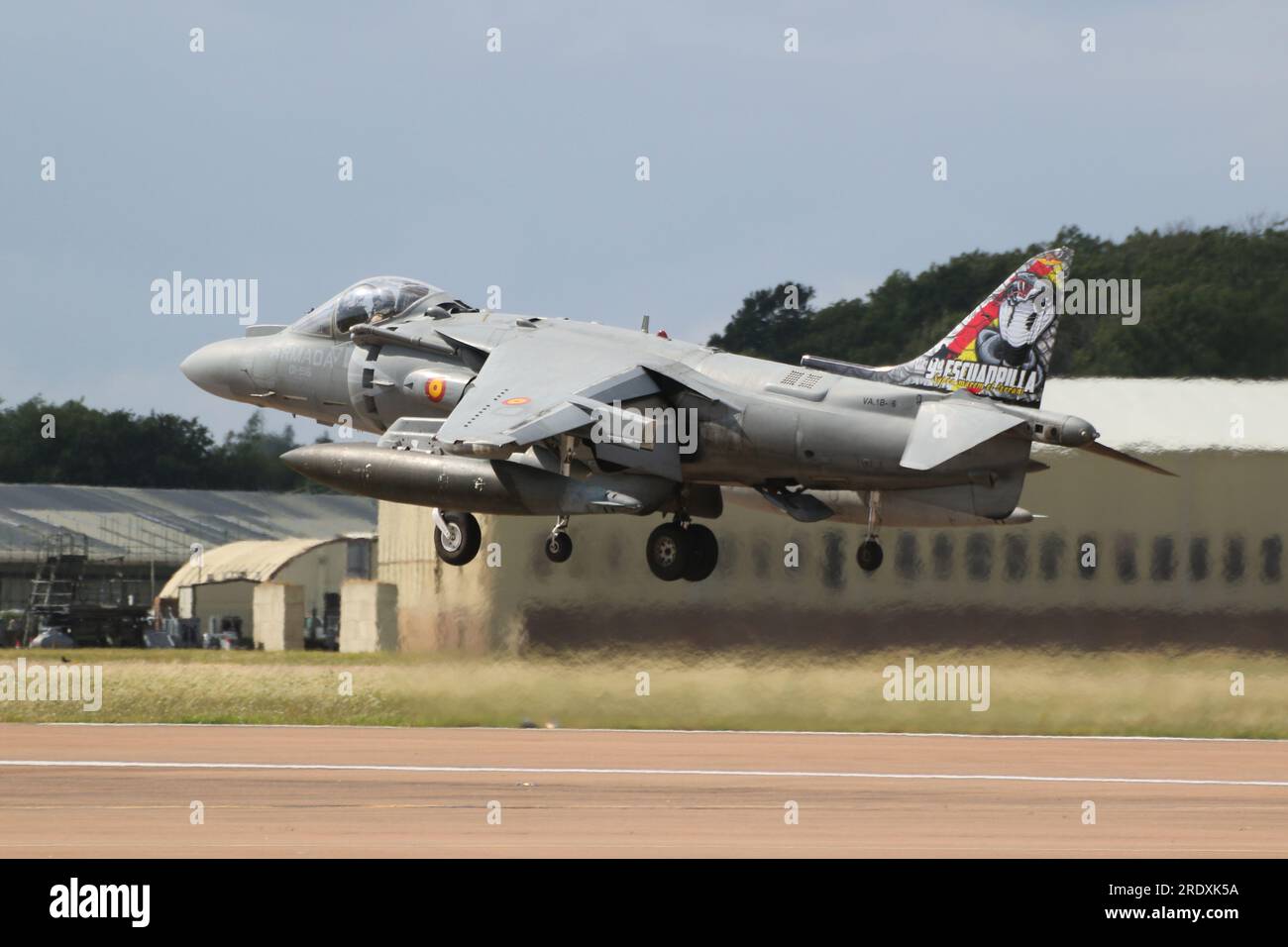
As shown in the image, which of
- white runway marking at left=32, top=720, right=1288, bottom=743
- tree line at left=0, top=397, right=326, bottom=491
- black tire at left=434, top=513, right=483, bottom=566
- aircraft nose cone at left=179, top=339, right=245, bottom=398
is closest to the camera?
black tire at left=434, top=513, right=483, bottom=566

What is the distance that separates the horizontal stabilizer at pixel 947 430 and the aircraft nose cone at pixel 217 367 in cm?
1256

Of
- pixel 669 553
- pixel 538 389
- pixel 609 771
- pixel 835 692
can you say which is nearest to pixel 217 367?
pixel 538 389

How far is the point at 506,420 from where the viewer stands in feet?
98.9

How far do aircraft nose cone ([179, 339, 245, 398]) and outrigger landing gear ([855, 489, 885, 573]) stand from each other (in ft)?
38.0

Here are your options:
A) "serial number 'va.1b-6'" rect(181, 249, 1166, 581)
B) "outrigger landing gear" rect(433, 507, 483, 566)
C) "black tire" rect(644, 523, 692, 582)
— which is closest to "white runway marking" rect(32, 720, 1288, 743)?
"serial number 'va.1b-6'" rect(181, 249, 1166, 581)

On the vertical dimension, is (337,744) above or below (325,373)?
below

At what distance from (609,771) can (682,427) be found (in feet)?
26.7

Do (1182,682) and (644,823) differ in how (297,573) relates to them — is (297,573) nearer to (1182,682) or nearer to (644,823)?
(1182,682)

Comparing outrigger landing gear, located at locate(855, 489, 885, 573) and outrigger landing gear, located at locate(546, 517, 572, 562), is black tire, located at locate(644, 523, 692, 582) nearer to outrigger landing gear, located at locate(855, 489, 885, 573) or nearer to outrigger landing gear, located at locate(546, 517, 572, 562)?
outrigger landing gear, located at locate(546, 517, 572, 562)

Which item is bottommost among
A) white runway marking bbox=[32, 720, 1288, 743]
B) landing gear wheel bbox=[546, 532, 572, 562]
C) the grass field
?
white runway marking bbox=[32, 720, 1288, 743]

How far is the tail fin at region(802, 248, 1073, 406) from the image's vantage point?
31047 millimetres

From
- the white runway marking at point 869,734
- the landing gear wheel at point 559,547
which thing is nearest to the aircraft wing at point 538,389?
the landing gear wheel at point 559,547

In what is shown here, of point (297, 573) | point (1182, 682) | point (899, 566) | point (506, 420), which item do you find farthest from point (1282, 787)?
point (297, 573)
